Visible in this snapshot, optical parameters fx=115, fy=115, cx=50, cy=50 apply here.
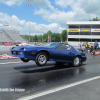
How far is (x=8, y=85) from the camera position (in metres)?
3.76

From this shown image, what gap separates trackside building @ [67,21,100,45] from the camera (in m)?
51.0

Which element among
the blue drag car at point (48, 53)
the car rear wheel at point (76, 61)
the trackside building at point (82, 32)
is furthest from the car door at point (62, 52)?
the trackside building at point (82, 32)

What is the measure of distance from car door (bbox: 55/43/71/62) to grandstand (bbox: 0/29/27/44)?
34.9 meters

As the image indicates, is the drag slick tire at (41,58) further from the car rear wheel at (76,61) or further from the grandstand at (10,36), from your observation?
the grandstand at (10,36)

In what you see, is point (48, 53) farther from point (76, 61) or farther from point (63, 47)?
point (76, 61)

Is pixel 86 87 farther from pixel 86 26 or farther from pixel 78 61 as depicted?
pixel 86 26

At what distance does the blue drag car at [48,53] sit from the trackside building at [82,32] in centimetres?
4502

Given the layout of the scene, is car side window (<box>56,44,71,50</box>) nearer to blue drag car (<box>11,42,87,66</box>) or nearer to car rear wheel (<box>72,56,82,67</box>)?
blue drag car (<box>11,42,87,66</box>)

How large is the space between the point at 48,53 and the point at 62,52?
3.03 feet

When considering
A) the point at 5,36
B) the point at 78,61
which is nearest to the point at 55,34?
the point at 5,36

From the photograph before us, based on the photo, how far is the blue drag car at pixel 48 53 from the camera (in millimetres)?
5359

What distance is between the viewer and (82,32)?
5162 cm

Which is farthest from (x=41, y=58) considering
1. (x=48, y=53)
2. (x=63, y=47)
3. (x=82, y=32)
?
(x=82, y=32)

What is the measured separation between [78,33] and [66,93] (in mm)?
50730
